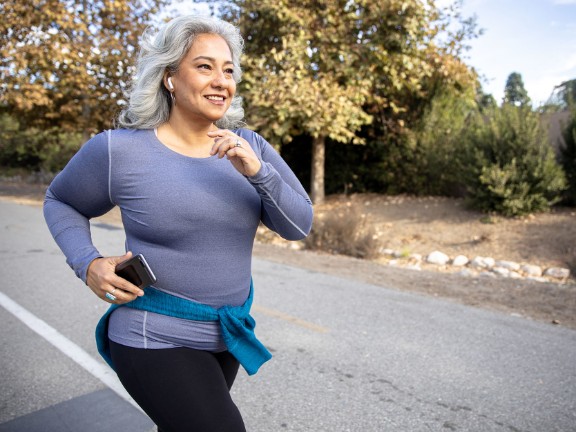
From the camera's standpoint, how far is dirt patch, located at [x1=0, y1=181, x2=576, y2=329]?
6.50m

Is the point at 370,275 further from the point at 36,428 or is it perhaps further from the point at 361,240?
the point at 36,428

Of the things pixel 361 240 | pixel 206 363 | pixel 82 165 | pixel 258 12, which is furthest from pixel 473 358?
pixel 258 12

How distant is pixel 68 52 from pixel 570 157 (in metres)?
14.9

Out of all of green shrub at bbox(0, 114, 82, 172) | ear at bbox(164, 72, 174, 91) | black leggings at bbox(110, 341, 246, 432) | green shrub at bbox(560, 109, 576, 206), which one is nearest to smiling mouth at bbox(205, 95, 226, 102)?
ear at bbox(164, 72, 174, 91)

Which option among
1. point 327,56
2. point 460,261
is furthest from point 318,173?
point 460,261

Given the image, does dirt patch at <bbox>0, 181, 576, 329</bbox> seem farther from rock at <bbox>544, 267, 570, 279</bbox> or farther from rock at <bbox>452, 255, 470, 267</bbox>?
rock at <bbox>452, 255, 470, 267</bbox>

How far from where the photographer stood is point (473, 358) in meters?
4.29

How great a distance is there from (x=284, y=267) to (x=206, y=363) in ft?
20.7

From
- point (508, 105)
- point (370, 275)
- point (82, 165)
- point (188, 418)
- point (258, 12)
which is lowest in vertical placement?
point (370, 275)

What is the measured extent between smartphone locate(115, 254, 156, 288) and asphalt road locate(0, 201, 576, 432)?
1775mm

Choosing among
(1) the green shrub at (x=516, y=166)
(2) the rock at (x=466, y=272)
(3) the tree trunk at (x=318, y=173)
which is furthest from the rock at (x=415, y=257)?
(3) the tree trunk at (x=318, y=173)

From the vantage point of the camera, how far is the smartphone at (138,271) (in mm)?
1658

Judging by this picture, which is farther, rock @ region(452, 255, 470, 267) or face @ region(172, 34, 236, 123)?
rock @ region(452, 255, 470, 267)

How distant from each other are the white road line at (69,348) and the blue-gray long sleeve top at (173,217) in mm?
1834
